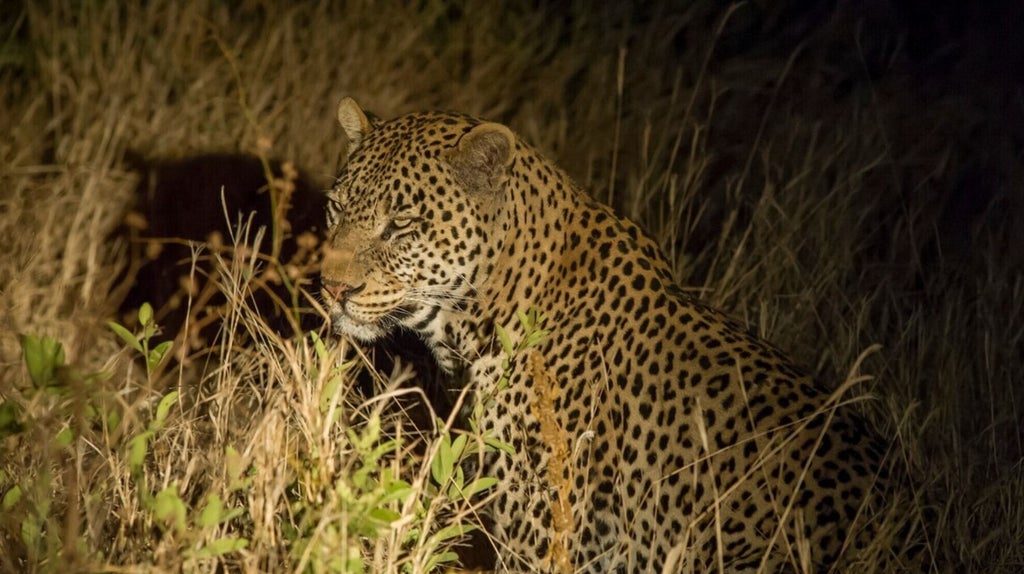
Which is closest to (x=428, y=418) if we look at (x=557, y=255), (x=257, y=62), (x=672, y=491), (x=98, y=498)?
(x=557, y=255)

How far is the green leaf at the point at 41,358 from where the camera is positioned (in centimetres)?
297

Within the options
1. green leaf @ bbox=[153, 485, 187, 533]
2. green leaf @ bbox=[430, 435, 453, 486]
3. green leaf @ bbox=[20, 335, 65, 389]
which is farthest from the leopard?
green leaf @ bbox=[20, 335, 65, 389]

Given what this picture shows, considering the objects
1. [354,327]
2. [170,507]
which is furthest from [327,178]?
[170,507]

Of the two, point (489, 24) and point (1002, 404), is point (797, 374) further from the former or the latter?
point (489, 24)

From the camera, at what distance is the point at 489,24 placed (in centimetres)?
877

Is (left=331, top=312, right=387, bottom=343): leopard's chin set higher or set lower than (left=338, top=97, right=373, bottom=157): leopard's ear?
lower

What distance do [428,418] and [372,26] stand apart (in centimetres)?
364

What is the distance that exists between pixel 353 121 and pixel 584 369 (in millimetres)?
1384

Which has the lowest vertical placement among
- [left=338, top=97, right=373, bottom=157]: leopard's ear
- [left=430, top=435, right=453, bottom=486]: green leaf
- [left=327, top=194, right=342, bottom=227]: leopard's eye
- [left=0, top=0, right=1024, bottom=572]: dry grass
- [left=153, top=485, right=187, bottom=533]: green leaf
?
[left=0, top=0, right=1024, bottom=572]: dry grass

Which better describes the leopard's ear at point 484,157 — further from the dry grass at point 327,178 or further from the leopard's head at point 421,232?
the dry grass at point 327,178

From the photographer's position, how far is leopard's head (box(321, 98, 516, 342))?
4445mm

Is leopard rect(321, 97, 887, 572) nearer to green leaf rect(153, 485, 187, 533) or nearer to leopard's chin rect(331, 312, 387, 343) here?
leopard's chin rect(331, 312, 387, 343)

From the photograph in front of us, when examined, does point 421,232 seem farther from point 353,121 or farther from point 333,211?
point 353,121

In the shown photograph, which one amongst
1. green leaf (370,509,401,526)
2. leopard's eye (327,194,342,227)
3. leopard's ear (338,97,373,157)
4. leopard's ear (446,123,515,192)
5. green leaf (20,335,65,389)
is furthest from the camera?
leopard's ear (338,97,373,157)
